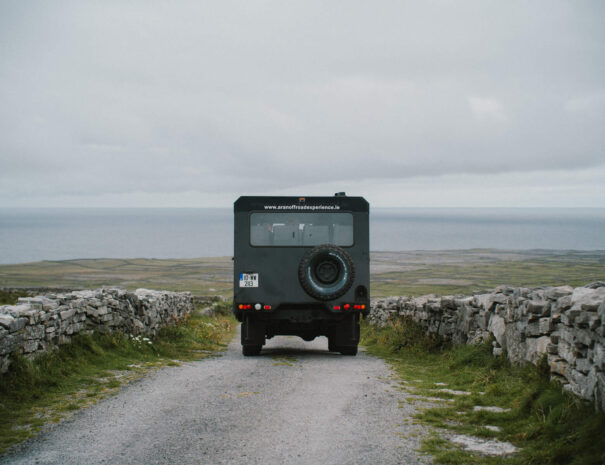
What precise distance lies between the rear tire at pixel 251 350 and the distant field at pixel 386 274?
140 ft

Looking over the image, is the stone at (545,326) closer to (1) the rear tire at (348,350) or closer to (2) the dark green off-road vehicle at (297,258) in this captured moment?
(2) the dark green off-road vehicle at (297,258)

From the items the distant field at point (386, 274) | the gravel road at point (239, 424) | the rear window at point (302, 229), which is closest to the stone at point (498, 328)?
the gravel road at point (239, 424)

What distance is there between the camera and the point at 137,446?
641cm

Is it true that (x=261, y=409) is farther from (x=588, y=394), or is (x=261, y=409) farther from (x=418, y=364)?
(x=418, y=364)

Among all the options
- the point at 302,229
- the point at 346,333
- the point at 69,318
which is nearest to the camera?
the point at 69,318

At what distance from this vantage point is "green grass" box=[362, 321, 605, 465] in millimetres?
5777

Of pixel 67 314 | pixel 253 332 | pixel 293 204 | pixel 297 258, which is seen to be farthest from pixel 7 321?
pixel 293 204

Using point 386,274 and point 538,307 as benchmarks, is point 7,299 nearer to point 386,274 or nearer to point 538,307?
point 538,307

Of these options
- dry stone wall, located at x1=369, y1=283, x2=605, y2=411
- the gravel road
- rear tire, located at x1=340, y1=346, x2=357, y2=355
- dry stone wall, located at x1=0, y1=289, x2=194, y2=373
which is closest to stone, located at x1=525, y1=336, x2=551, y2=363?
dry stone wall, located at x1=369, y1=283, x2=605, y2=411

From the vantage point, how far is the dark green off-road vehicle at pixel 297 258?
13586mm

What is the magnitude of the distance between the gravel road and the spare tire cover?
2778mm

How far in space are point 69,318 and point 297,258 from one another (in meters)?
4.98

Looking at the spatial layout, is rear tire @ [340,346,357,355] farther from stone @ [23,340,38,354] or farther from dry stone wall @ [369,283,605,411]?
A: stone @ [23,340,38,354]

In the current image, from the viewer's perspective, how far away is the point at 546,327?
8.22 meters
